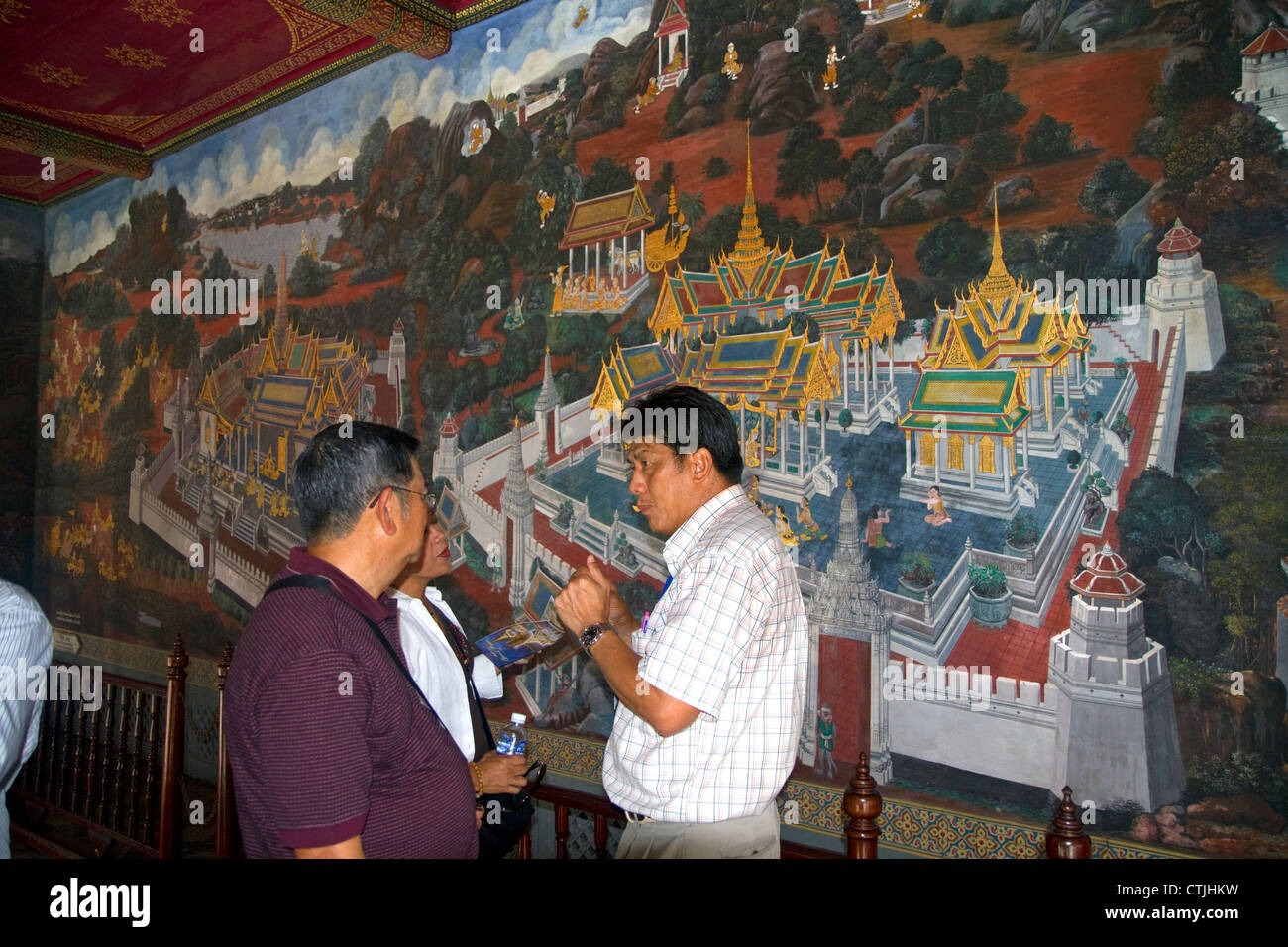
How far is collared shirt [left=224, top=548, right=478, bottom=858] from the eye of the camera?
4.21 feet

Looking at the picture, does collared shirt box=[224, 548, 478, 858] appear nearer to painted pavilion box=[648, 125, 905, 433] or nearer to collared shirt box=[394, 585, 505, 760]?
collared shirt box=[394, 585, 505, 760]

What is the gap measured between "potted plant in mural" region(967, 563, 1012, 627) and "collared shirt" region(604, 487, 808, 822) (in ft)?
5.64

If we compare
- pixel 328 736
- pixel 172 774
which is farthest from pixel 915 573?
pixel 172 774

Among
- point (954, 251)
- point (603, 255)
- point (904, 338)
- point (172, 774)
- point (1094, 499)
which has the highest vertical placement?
point (603, 255)

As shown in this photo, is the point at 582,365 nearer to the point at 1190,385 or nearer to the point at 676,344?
the point at 676,344

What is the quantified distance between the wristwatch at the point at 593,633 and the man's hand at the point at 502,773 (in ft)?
0.96

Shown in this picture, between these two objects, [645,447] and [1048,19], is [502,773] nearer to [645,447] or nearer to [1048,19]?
[645,447]

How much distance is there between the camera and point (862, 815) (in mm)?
1844

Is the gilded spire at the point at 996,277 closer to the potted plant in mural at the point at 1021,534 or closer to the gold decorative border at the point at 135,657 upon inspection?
the potted plant in mural at the point at 1021,534

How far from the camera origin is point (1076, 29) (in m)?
3.26

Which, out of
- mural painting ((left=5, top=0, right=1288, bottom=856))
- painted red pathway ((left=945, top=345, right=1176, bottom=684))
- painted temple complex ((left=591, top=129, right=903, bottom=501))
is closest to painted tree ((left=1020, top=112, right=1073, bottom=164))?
mural painting ((left=5, top=0, right=1288, bottom=856))

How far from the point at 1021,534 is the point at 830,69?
2184mm

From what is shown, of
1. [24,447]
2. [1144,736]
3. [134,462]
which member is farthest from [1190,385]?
[24,447]

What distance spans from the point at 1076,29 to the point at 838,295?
1296 mm
